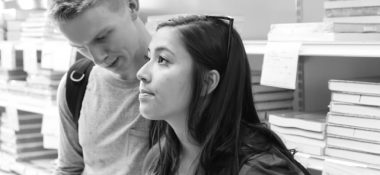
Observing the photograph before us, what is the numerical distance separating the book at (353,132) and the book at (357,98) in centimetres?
7

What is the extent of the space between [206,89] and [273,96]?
87cm

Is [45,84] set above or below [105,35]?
below

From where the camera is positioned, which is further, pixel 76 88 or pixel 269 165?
pixel 76 88

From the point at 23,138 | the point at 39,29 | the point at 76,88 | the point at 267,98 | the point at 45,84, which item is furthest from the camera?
the point at 23,138

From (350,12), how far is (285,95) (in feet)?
1.65

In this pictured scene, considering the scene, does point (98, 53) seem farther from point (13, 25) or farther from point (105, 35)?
point (13, 25)

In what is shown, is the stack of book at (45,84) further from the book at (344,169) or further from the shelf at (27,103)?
the book at (344,169)

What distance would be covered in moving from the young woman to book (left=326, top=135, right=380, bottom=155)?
52 cm

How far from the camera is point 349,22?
4.66 feet

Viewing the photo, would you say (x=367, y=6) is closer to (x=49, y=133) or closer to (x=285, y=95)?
(x=285, y=95)

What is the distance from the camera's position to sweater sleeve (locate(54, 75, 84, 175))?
1362mm

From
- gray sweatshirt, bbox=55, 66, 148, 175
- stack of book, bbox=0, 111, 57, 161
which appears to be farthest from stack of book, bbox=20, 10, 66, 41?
gray sweatshirt, bbox=55, 66, 148, 175

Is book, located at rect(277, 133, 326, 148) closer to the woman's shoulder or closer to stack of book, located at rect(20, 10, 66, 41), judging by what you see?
the woman's shoulder

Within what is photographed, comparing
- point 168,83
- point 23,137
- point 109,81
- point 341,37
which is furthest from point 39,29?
point 168,83
